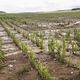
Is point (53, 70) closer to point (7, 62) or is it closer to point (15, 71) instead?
point (15, 71)

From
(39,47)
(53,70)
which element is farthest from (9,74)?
(39,47)

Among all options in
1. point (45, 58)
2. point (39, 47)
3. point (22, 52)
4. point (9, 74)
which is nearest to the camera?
point (9, 74)

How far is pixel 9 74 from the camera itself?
9.38 m

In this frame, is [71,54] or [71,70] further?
[71,54]

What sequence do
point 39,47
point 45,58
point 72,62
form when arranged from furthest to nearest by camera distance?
point 39,47 → point 45,58 → point 72,62

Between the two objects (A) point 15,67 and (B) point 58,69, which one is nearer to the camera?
(B) point 58,69

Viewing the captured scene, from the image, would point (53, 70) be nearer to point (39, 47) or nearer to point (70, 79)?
point (70, 79)

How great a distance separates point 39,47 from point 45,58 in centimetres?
297

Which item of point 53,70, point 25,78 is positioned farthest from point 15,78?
point 53,70

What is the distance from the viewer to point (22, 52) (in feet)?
42.1

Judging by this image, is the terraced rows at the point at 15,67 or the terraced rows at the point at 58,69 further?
the terraced rows at the point at 15,67

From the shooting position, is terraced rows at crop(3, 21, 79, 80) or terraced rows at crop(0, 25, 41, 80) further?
terraced rows at crop(0, 25, 41, 80)

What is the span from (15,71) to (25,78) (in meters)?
0.87

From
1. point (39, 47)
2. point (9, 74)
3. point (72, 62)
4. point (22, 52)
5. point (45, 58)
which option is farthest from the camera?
point (39, 47)
